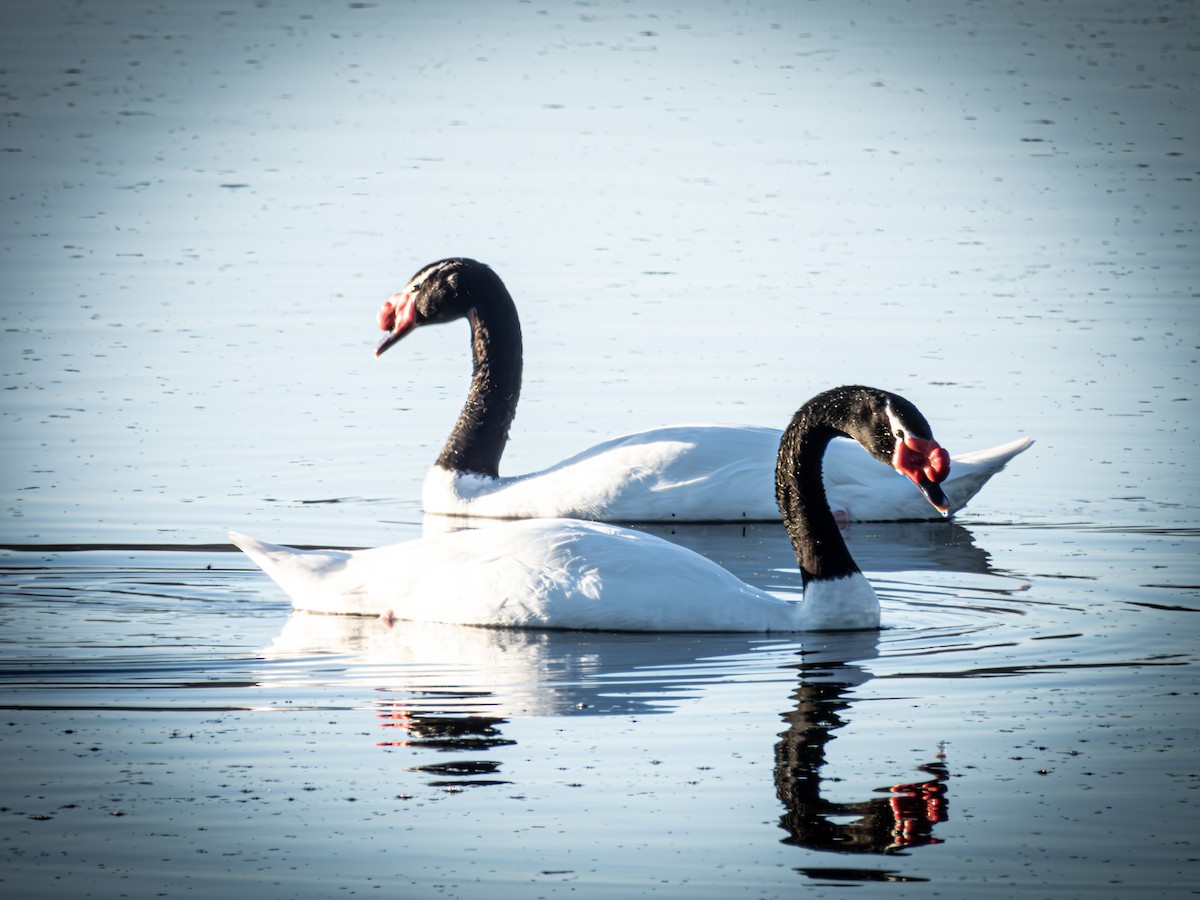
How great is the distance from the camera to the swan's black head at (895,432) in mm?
10156

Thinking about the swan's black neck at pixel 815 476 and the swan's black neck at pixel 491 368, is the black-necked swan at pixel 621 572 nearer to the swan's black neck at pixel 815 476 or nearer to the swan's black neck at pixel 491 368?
the swan's black neck at pixel 815 476

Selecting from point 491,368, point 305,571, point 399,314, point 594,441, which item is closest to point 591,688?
point 305,571

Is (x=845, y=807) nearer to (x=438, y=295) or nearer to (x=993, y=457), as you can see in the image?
(x=993, y=457)

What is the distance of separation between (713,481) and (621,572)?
3405mm

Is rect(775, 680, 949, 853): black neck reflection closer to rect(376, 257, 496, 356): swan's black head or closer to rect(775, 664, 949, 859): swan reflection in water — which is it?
rect(775, 664, 949, 859): swan reflection in water

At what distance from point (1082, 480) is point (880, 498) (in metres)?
1.45

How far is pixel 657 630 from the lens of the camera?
33.1 feet

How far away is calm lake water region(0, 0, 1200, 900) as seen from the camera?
7.34 metres

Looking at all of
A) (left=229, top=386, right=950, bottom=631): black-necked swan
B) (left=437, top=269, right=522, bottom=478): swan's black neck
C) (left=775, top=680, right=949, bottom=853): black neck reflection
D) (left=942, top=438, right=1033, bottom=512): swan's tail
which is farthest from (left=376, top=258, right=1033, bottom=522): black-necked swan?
(left=775, top=680, right=949, bottom=853): black neck reflection

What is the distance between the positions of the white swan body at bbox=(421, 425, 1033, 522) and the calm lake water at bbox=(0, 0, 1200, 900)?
10.4 inches

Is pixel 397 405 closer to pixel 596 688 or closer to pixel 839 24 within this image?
pixel 596 688

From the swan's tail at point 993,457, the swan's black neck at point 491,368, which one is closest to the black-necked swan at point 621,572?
the swan's tail at point 993,457

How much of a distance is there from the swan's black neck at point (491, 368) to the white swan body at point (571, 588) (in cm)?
395

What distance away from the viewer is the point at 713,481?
13.4 m
